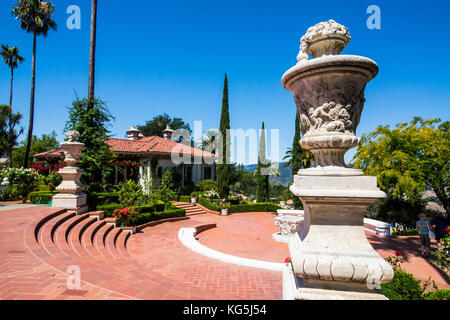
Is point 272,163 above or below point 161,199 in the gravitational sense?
above

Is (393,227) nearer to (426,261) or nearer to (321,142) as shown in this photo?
(426,261)

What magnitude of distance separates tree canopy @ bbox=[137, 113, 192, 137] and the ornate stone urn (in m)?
46.6

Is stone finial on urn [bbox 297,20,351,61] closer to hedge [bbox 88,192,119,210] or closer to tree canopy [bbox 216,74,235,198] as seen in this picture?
hedge [bbox 88,192,119,210]

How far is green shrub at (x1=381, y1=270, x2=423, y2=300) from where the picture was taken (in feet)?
11.9

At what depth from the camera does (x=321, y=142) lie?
98.7 inches

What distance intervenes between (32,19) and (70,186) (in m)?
21.7

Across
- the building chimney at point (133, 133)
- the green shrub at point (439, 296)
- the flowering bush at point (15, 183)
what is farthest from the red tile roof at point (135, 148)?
the green shrub at point (439, 296)

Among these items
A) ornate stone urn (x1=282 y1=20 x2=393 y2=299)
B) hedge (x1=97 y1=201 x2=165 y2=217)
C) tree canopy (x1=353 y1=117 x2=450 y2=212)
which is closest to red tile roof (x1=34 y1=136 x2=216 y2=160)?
hedge (x1=97 y1=201 x2=165 y2=217)

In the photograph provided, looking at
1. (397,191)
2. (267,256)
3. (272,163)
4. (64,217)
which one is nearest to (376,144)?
(397,191)

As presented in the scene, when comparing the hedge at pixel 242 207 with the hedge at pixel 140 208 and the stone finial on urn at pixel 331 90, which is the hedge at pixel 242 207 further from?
the stone finial on urn at pixel 331 90

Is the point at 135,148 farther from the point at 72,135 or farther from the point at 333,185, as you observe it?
the point at 333,185

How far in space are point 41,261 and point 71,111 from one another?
10479 millimetres
